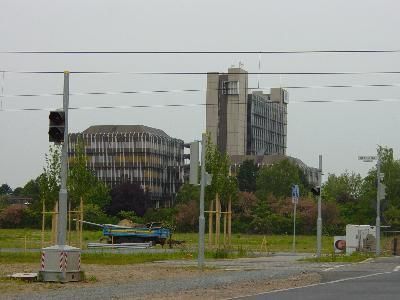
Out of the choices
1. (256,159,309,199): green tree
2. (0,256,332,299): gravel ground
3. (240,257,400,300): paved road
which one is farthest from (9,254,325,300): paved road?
(256,159,309,199): green tree

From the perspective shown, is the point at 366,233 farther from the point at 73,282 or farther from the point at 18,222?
the point at 18,222

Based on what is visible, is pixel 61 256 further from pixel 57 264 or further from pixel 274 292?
pixel 274 292

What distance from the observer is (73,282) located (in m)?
25.1

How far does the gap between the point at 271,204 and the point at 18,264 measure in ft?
238

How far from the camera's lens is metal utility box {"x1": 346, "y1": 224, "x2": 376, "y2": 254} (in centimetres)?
5244

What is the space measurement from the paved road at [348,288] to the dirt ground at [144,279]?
2.52 ft

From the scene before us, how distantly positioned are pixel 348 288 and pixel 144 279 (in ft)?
22.3

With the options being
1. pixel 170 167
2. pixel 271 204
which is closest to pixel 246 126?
pixel 170 167

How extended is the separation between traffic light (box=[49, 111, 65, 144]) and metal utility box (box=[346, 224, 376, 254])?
101 feet

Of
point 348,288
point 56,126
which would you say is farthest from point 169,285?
point 56,126

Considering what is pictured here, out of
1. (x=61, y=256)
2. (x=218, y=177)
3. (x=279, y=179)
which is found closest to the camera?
(x=61, y=256)

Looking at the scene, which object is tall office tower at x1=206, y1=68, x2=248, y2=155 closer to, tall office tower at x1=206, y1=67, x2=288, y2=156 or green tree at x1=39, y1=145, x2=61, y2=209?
tall office tower at x1=206, y1=67, x2=288, y2=156

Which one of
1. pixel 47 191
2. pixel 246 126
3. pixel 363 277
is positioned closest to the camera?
pixel 363 277

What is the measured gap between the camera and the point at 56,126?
79.9ft
